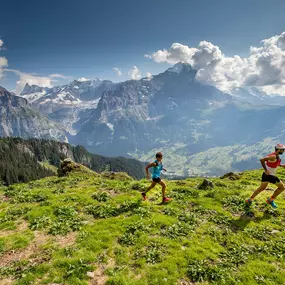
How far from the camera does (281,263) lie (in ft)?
38.1

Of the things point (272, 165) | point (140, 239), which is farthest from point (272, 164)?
point (140, 239)

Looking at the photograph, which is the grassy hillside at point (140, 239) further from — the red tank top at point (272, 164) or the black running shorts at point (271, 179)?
the red tank top at point (272, 164)

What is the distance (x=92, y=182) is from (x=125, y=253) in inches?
643

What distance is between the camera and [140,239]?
13695mm

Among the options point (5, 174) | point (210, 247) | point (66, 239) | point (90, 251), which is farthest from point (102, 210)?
point (5, 174)

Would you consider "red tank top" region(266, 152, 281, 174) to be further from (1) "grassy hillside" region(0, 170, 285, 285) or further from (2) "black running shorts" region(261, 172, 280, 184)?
(1) "grassy hillside" region(0, 170, 285, 285)

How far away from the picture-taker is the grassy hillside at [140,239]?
10.9 metres

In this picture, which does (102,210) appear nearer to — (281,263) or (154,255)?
(154,255)

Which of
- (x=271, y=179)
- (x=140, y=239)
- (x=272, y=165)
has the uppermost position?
(x=272, y=165)

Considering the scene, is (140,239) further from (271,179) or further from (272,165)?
(272,165)

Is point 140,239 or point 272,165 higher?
point 272,165

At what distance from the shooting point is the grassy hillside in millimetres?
10852

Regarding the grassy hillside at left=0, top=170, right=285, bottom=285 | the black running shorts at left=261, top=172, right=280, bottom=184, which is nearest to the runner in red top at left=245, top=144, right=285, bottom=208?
the black running shorts at left=261, top=172, right=280, bottom=184

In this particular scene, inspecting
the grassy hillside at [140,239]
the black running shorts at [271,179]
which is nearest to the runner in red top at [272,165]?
the black running shorts at [271,179]
